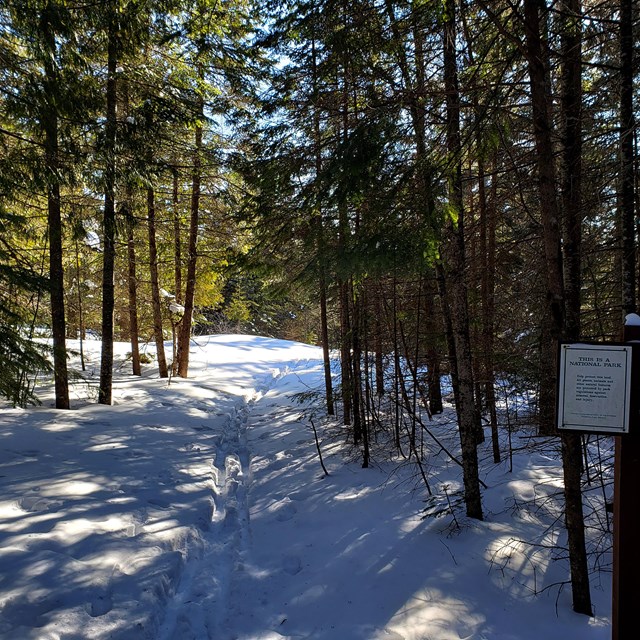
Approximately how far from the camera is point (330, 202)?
414 cm

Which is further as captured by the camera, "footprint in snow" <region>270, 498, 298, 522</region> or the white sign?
"footprint in snow" <region>270, 498, 298, 522</region>

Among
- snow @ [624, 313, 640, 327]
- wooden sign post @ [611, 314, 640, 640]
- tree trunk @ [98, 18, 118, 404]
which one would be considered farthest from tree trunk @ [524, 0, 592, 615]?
tree trunk @ [98, 18, 118, 404]

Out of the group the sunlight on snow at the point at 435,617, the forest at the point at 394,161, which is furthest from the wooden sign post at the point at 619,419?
the sunlight on snow at the point at 435,617

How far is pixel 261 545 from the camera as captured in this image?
4.55 metres

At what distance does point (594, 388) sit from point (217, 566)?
3.78 metres

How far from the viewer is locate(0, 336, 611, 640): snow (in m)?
3.20

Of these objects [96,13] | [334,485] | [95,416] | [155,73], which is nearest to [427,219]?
[334,485]

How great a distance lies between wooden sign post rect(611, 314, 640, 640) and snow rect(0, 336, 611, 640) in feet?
3.41

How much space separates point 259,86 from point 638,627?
10.1 meters

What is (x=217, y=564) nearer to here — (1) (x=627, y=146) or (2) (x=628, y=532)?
(2) (x=628, y=532)

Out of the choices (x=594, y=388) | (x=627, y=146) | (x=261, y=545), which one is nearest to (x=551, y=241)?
(x=627, y=146)

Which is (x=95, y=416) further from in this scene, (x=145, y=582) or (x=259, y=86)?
(x=259, y=86)

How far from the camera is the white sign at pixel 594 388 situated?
2.16m

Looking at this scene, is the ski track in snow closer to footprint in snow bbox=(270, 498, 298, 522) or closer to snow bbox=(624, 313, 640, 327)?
footprint in snow bbox=(270, 498, 298, 522)
